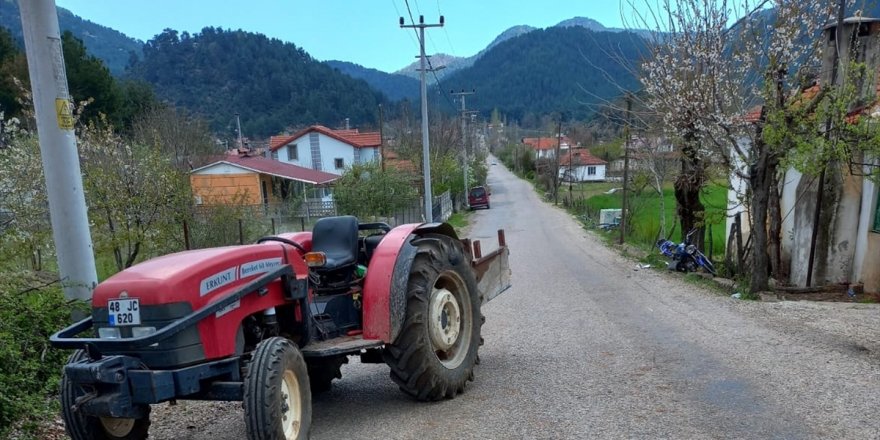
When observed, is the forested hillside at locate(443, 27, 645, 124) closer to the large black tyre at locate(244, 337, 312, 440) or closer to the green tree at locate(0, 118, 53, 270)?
the green tree at locate(0, 118, 53, 270)

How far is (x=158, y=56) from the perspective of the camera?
97375mm

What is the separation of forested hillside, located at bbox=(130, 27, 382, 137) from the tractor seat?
280 feet

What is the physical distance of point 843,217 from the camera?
34.7ft

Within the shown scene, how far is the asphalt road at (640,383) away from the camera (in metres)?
4.18

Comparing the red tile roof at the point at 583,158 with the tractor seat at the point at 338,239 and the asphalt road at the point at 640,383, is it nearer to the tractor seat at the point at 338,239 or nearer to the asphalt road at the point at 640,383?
the asphalt road at the point at 640,383

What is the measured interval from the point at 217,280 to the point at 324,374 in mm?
1953

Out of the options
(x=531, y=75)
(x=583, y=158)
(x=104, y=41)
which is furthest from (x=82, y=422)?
(x=531, y=75)

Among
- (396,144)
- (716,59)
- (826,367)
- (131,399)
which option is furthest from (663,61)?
(396,144)

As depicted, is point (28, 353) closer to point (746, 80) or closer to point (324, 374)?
point (324, 374)

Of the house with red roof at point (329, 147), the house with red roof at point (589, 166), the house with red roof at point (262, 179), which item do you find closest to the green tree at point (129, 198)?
the house with red roof at point (262, 179)

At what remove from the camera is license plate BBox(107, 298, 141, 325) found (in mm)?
3150

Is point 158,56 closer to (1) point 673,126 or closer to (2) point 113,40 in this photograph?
(2) point 113,40

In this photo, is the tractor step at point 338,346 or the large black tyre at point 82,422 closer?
the large black tyre at point 82,422

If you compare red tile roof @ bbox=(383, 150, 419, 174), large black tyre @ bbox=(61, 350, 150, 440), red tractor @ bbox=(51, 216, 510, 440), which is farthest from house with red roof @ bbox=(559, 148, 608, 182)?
large black tyre @ bbox=(61, 350, 150, 440)
